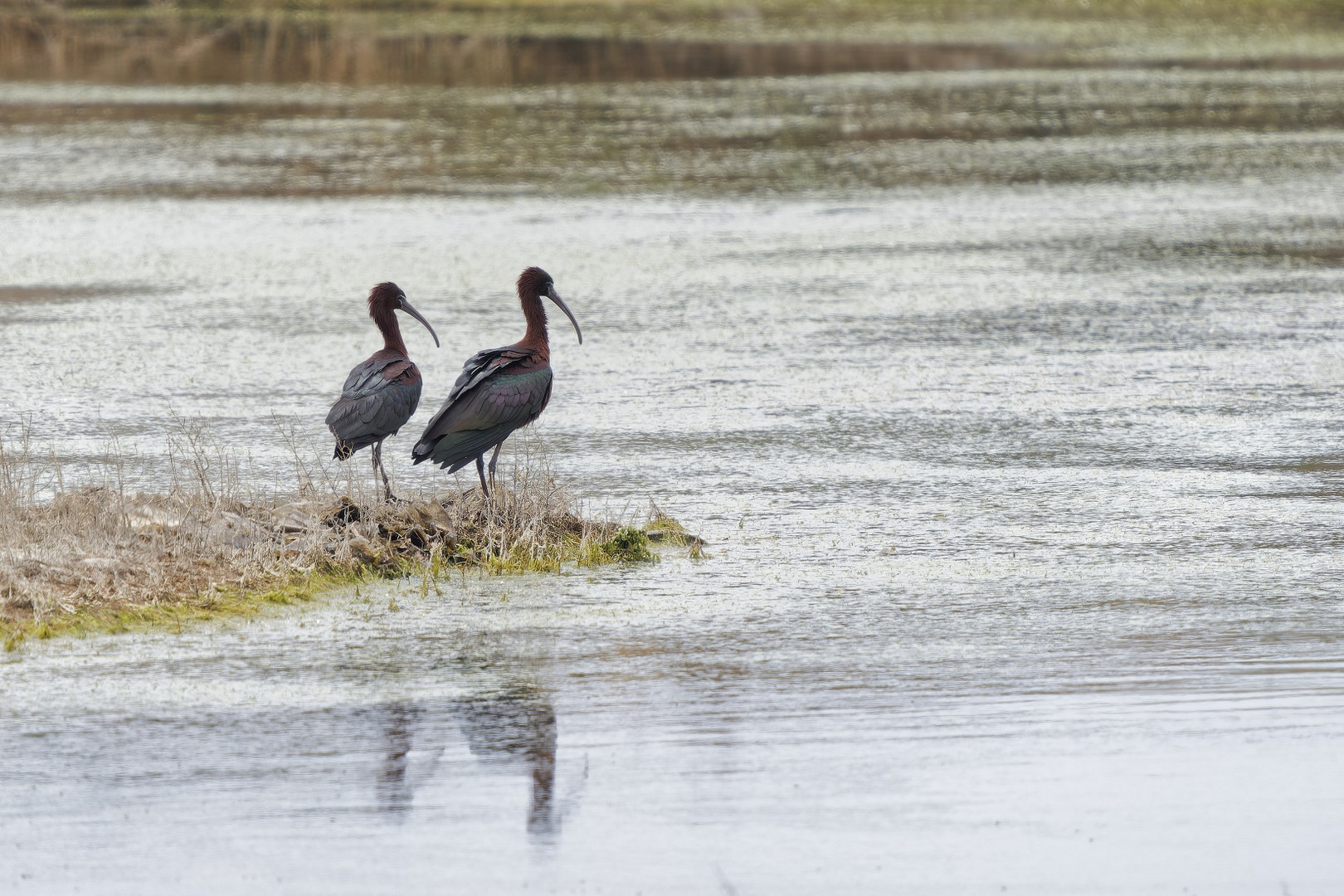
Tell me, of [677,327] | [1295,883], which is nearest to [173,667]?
[1295,883]

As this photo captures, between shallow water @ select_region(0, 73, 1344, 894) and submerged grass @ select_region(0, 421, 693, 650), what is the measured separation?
20 cm

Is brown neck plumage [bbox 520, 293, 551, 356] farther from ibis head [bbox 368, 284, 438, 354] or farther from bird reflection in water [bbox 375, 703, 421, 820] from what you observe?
bird reflection in water [bbox 375, 703, 421, 820]

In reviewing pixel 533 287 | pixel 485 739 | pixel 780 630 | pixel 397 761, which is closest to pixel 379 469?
pixel 533 287

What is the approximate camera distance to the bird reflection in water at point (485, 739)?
225 inches

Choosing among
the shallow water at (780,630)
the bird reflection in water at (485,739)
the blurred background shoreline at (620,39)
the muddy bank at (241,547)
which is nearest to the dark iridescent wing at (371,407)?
the muddy bank at (241,547)

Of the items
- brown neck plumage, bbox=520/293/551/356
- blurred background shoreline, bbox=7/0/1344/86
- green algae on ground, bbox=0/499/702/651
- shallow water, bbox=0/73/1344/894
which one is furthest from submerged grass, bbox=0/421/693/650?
blurred background shoreline, bbox=7/0/1344/86

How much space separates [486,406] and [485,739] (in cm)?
236

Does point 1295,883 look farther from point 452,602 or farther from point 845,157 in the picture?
point 845,157

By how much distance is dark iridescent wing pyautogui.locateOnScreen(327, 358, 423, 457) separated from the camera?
839cm

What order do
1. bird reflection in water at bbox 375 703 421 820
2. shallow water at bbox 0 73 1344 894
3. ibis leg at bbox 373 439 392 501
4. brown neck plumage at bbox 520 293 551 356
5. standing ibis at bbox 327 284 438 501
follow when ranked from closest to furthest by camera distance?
1. shallow water at bbox 0 73 1344 894
2. bird reflection in water at bbox 375 703 421 820
3. ibis leg at bbox 373 439 392 501
4. standing ibis at bbox 327 284 438 501
5. brown neck plumage at bbox 520 293 551 356

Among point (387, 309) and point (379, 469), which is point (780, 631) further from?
point (387, 309)

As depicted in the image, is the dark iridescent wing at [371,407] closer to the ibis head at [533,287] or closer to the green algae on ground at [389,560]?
the green algae on ground at [389,560]

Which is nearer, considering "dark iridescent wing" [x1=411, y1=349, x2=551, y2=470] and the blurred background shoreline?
"dark iridescent wing" [x1=411, y1=349, x2=551, y2=470]

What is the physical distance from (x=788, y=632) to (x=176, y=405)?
543 centimetres
